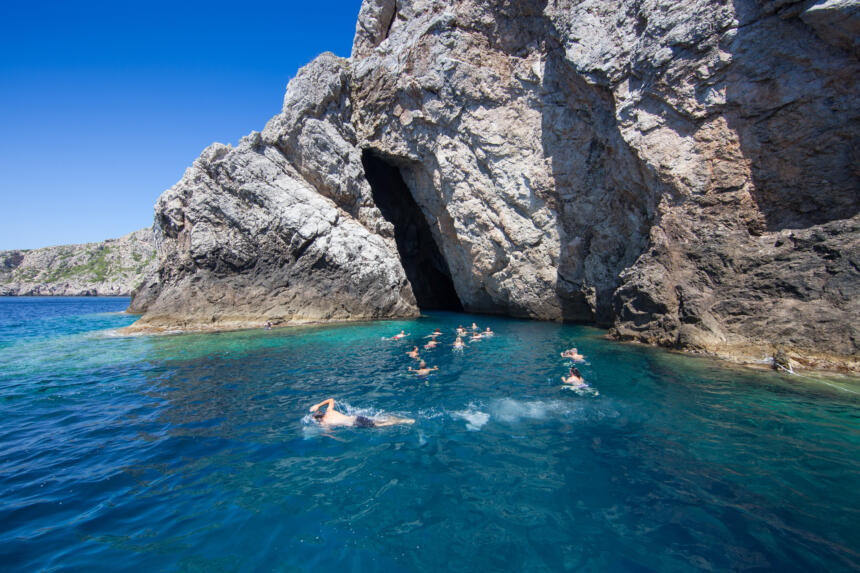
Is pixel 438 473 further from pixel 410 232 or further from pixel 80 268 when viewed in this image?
pixel 80 268

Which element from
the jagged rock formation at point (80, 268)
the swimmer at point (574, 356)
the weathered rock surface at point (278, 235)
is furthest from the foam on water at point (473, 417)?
the jagged rock formation at point (80, 268)

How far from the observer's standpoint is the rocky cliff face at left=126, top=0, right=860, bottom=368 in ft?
46.6

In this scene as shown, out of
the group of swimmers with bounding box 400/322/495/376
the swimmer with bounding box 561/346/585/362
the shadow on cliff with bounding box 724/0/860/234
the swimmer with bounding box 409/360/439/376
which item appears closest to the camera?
the swimmer with bounding box 409/360/439/376

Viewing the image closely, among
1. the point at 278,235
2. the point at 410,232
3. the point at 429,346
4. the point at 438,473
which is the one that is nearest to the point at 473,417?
the point at 438,473

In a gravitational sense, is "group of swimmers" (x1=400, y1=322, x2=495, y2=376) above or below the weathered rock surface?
below

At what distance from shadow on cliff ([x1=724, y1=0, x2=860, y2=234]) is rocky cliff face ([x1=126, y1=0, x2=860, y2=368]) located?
5 cm

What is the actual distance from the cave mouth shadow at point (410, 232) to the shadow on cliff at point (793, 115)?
75.2 feet

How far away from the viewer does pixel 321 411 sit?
9.52m

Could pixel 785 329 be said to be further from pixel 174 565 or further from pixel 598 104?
pixel 174 565

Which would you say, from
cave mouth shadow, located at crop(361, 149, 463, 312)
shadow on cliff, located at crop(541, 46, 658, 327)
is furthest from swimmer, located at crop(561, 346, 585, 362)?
cave mouth shadow, located at crop(361, 149, 463, 312)

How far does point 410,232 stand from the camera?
3809 centimetres

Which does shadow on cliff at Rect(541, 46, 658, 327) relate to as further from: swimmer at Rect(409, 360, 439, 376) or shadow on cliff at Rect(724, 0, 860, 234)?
swimmer at Rect(409, 360, 439, 376)

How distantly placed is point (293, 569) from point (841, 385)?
14245 mm

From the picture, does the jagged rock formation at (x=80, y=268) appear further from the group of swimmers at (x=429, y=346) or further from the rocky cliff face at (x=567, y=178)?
the group of swimmers at (x=429, y=346)
